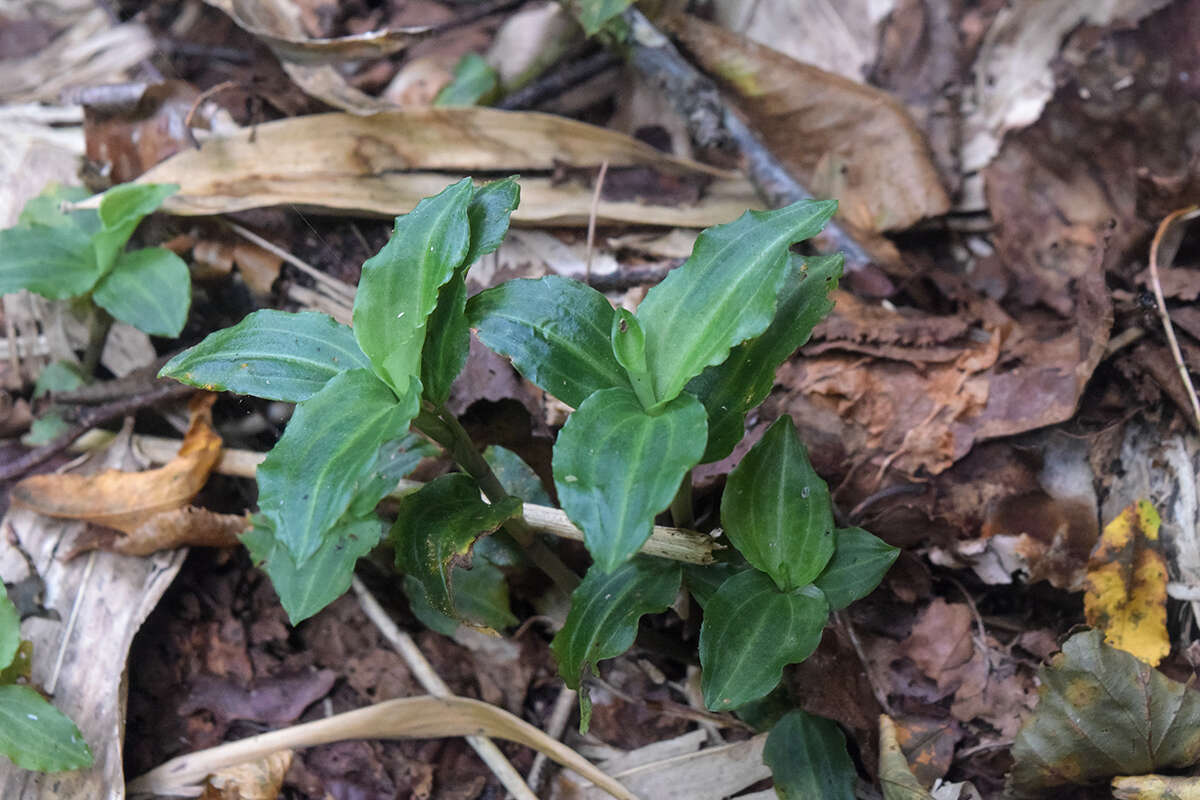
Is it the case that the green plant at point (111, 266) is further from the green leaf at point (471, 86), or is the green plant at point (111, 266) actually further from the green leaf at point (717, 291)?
the green leaf at point (717, 291)

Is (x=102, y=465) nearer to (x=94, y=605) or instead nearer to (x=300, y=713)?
(x=94, y=605)

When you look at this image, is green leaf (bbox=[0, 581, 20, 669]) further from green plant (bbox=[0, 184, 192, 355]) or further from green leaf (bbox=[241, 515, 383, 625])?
green plant (bbox=[0, 184, 192, 355])

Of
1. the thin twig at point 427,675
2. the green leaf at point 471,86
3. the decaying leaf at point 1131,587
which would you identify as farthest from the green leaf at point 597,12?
the decaying leaf at point 1131,587

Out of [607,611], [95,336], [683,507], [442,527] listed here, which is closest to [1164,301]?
[683,507]

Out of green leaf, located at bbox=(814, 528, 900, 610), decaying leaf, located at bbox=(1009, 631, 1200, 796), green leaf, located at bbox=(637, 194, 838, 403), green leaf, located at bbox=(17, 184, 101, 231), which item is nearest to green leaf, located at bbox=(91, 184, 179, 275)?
green leaf, located at bbox=(17, 184, 101, 231)

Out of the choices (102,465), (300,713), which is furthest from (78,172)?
(300,713)
